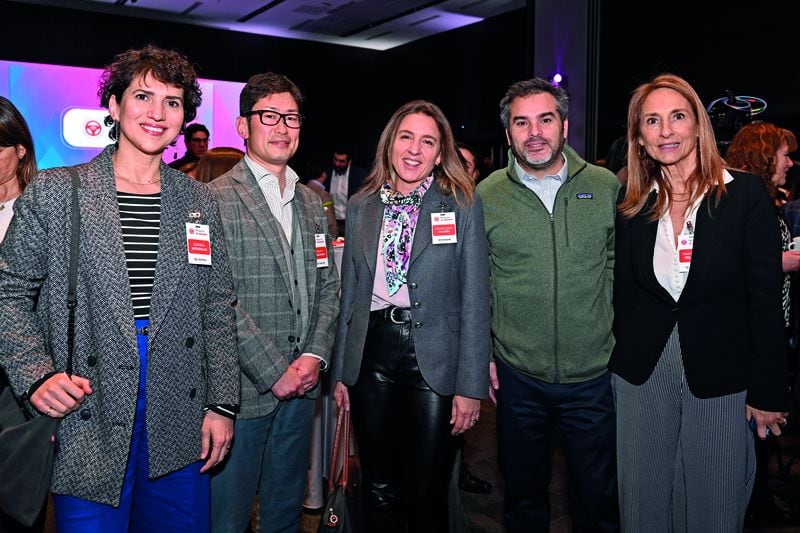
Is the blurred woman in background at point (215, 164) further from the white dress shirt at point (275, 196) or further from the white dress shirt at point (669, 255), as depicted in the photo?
the white dress shirt at point (669, 255)

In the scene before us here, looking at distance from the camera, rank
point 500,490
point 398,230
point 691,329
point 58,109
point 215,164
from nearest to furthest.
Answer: point 691,329 → point 398,230 → point 215,164 → point 500,490 → point 58,109

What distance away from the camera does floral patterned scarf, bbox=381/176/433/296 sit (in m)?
2.31

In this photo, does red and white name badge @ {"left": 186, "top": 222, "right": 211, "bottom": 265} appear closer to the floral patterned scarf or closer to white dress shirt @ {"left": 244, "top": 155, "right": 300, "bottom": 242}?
white dress shirt @ {"left": 244, "top": 155, "right": 300, "bottom": 242}

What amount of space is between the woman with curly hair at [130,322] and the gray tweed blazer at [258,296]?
19cm

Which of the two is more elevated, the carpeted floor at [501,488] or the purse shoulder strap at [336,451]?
the purse shoulder strap at [336,451]

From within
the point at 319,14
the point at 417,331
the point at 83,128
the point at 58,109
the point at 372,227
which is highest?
the point at 319,14

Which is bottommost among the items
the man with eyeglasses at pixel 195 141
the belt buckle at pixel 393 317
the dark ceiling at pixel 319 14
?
the belt buckle at pixel 393 317

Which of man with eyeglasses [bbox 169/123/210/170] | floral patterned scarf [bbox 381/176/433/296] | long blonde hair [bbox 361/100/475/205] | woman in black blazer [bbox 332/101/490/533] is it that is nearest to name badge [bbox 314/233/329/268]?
woman in black blazer [bbox 332/101/490/533]

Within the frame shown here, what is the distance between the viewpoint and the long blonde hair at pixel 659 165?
2.11 metres

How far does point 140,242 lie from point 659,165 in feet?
5.73

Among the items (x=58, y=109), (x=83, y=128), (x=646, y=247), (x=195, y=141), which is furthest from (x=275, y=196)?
(x=58, y=109)

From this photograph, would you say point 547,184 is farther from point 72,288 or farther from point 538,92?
point 72,288

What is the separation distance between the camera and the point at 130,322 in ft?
5.34

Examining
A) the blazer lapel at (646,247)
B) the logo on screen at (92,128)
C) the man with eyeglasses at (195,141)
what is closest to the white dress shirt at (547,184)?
the blazer lapel at (646,247)
